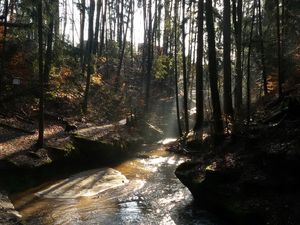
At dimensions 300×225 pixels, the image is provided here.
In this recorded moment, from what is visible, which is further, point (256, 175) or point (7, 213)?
point (7, 213)

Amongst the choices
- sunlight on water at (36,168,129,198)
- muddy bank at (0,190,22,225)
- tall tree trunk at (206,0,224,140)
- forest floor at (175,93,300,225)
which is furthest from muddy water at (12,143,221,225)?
tall tree trunk at (206,0,224,140)

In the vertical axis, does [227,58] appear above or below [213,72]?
above

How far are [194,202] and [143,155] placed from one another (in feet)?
30.3

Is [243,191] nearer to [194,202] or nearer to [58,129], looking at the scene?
[194,202]

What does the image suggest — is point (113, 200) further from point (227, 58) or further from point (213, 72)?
point (227, 58)

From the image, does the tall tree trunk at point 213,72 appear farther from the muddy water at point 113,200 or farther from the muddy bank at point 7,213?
the muddy bank at point 7,213

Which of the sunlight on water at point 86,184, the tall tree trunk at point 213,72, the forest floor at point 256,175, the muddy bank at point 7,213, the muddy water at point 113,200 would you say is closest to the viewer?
the forest floor at point 256,175

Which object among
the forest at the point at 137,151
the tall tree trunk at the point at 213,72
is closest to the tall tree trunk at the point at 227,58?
the forest at the point at 137,151

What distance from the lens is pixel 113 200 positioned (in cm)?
1215

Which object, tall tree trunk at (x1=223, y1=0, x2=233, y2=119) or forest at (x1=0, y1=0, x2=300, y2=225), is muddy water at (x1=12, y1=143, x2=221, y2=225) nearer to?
forest at (x1=0, y1=0, x2=300, y2=225)

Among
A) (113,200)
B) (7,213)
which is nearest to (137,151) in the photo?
(113,200)

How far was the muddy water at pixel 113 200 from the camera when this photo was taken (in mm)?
10188

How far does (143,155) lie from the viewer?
806 inches

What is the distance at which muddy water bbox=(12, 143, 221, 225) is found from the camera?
1019 cm
